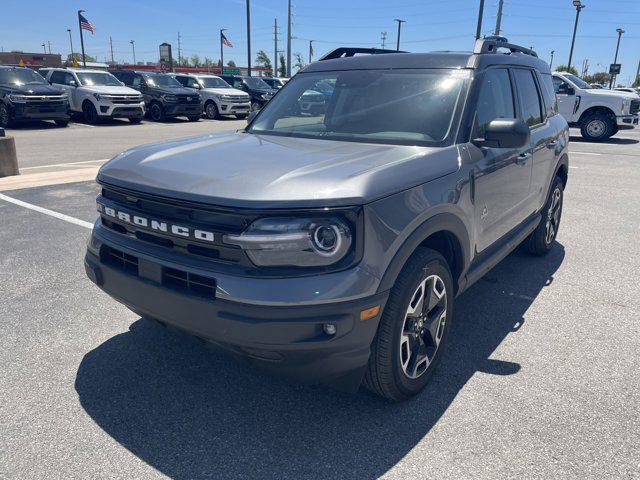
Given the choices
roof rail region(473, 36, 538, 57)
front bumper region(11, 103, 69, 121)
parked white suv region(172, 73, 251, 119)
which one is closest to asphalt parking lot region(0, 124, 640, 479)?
roof rail region(473, 36, 538, 57)

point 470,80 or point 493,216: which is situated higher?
point 470,80

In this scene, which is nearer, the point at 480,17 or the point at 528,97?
the point at 528,97

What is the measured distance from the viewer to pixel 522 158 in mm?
3926

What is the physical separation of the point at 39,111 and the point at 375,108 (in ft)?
53.8

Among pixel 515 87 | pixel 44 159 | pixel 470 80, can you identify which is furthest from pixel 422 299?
pixel 44 159

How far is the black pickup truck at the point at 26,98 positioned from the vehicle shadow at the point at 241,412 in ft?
51.3

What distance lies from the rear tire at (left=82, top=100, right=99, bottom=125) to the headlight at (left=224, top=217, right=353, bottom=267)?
18.5 metres

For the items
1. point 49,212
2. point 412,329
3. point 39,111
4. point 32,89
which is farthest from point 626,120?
point 32,89

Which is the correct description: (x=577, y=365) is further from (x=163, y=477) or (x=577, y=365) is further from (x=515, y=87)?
(x=163, y=477)

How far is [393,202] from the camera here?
244 cm

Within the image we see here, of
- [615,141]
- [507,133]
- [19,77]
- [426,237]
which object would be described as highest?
[19,77]

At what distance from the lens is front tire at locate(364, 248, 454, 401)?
2.52 meters

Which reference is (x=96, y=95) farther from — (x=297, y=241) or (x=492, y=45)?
(x=297, y=241)

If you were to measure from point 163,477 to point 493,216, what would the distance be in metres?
2.52
